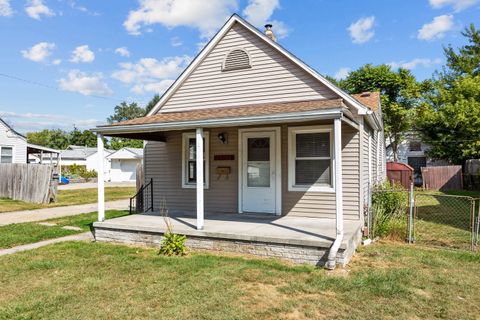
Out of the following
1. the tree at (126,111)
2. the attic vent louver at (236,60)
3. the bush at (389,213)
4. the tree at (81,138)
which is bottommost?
the bush at (389,213)

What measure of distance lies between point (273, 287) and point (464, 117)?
22502 mm

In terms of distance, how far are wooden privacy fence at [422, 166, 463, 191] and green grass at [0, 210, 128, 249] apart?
20.6m

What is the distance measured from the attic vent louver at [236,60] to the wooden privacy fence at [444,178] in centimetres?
1851

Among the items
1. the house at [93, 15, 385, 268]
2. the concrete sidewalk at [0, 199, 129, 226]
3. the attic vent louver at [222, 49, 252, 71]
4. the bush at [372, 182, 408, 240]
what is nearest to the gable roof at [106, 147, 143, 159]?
the concrete sidewalk at [0, 199, 129, 226]

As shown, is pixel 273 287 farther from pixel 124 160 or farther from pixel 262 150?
pixel 124 160

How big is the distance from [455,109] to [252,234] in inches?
857

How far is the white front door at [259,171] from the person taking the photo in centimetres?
880

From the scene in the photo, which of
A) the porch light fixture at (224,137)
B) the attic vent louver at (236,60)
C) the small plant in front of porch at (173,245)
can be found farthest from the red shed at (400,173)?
the small plant in front of porch at (173,245)

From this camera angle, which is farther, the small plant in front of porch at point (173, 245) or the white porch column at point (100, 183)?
the white porch column at point (100, 183)

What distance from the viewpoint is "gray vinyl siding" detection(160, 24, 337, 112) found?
28.3 feet

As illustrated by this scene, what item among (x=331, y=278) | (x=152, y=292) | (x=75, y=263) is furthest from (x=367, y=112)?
(x=75, y=263)

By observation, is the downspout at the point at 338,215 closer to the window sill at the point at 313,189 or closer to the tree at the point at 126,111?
the window sill at the point at 313,189

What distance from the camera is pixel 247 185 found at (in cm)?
910

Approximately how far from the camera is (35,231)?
9.45m
